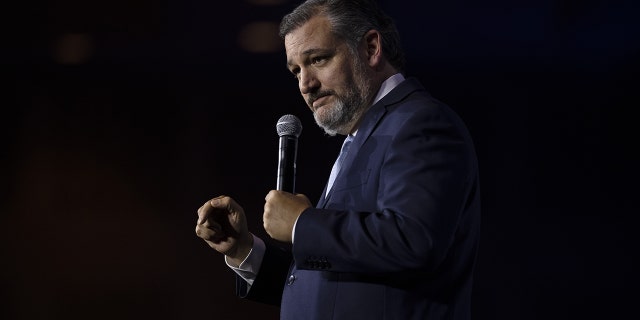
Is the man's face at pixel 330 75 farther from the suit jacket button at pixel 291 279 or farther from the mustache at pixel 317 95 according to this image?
the suit jacket button at pixel 291 279

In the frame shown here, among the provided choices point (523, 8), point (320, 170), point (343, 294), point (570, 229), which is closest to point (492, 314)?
point (570, 229)

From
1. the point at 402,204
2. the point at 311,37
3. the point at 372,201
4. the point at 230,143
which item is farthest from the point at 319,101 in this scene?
the point at 230,143

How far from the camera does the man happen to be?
1.10 m

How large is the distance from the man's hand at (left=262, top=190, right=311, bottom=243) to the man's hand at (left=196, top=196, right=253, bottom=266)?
0.27 meters

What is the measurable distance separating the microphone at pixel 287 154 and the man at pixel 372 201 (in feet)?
0.22

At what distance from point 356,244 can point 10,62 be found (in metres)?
2.38

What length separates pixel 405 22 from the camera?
108 inches

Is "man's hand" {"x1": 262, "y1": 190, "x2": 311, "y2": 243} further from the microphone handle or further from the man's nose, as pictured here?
the man's nose

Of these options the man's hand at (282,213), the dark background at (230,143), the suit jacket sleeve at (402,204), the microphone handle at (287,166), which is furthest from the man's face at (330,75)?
the dark background at (230,143)

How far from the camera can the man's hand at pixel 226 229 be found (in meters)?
1.46

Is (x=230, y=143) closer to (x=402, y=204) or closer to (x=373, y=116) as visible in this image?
(x=373, y=116)

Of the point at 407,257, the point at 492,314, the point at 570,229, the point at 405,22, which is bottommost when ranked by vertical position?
the point at 492,314

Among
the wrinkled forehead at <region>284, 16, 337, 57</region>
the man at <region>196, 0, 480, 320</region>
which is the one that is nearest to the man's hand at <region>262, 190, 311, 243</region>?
the man at <region>196, 0, 480, 320</region>

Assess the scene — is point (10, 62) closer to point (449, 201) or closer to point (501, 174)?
point (501, 174)
